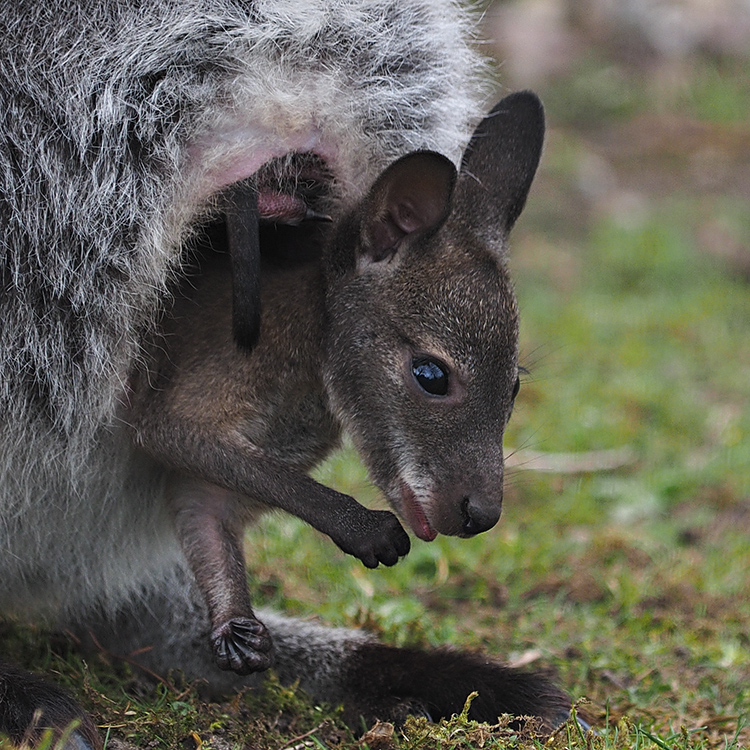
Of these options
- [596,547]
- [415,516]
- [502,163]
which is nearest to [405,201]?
[502,163]

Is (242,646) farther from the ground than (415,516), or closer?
closer

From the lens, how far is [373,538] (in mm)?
2414

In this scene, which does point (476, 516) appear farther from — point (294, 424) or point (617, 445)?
point (617, 445)

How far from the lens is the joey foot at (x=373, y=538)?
94.8 inches

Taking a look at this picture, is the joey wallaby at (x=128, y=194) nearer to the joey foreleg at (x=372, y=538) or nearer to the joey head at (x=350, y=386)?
the joey head at (x=350, y=386)

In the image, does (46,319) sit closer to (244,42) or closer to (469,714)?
(244,42)

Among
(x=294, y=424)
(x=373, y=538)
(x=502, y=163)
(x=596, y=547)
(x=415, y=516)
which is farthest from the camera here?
(x=596, y=547)

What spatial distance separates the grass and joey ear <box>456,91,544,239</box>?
69 centimetres

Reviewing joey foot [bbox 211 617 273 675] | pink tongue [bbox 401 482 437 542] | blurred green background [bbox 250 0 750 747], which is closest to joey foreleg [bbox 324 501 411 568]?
pink tongue [bbox 401 482 437 542]

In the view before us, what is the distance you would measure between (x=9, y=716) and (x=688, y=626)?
2.15 m

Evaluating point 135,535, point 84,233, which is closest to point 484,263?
point 84,233

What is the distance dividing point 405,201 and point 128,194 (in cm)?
58

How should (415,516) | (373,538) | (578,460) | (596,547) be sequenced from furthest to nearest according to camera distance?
(578,460) < (596,547) < (415,516) < (373,538)

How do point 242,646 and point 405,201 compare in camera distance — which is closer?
point 242,646
